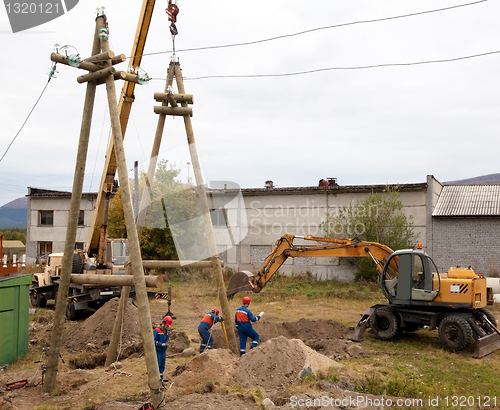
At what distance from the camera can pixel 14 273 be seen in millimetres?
10836

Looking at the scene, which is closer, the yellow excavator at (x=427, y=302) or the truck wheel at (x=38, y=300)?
the yellow excavator at (x=427, y=302)

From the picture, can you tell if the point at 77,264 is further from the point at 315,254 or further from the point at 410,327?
the point at 410,327

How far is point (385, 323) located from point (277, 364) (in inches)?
199

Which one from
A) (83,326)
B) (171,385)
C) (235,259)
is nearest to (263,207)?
(235,259)

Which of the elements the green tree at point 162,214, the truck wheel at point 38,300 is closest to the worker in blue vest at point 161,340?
the truck wheel at point 38,300

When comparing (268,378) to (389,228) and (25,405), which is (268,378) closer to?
(25,405)

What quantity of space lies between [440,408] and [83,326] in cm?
954

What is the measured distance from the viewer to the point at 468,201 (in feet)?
83.2

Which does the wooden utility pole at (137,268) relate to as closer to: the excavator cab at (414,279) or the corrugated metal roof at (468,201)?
the excavator cab at (414,279)

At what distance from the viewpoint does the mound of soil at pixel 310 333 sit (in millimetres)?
11367

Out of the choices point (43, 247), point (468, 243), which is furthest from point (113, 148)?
point (43, 247)

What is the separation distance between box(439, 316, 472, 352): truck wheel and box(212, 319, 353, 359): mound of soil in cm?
234

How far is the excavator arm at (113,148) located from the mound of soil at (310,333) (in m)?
5.34

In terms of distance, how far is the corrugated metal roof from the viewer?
2361 cm
